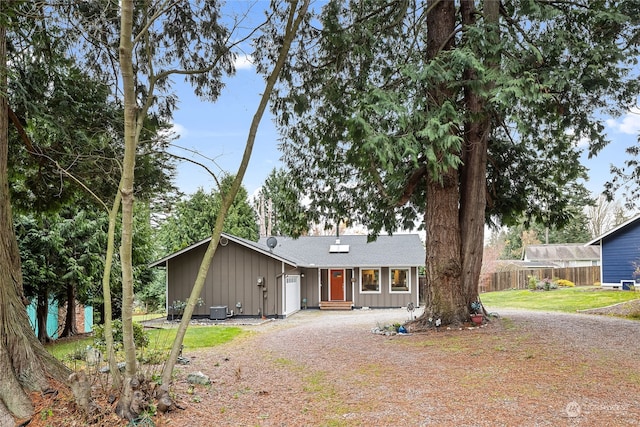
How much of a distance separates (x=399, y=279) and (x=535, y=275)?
13169mm

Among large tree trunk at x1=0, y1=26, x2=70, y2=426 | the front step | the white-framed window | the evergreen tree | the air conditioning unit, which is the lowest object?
the front step

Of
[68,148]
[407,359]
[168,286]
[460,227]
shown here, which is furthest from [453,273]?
[168,286]

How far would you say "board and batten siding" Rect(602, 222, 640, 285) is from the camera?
22312 millimetres

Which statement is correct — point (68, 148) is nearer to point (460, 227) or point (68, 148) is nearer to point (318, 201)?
point (318, 201)

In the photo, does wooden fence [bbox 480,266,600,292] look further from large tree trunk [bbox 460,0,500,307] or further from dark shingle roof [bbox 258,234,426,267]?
large tree trunk [bbox 460,0,500,307]

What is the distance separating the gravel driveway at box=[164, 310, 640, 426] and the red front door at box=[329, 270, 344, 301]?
11.9 metres

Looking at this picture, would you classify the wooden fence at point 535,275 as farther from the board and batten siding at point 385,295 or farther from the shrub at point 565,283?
the board and batten siding at point 385,295

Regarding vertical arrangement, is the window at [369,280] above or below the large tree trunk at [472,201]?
below

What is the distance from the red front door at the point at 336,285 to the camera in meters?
21.0

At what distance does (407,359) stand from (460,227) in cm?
443

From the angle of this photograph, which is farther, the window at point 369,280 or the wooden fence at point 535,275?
the wooden fence at point 535,275

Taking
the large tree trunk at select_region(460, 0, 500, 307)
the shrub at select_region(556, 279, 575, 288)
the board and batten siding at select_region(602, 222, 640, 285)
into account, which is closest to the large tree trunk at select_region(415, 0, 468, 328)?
the large tree trunk at select_region(460, 0, 500, 307)

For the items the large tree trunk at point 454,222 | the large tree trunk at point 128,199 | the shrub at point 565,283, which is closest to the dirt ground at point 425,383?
the large tree trunk at point 128,199

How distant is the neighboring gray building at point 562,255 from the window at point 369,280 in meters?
23.6
